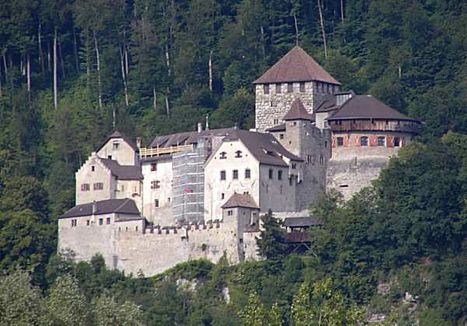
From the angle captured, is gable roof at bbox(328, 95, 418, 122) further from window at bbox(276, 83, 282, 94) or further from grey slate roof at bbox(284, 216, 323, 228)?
grey slate roof at bbox(284, 216, 323, 228)

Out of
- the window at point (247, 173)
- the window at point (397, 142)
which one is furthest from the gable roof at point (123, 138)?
the window at point (397, 142)

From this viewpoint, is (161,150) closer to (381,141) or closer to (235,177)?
(235,177)

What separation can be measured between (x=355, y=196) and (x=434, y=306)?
6.94 m

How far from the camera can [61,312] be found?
7462 centimetres

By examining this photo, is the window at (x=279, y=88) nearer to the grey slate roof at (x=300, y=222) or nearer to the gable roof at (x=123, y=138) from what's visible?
the gable roof at (x=123, y=138)

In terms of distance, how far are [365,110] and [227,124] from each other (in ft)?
31.4

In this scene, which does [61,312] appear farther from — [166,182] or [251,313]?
[166,182]

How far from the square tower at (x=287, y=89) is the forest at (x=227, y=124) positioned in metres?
3.58

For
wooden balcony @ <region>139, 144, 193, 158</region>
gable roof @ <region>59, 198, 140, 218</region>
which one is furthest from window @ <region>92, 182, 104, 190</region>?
wooden balcony @ <region>139, 144, 193, 158</region>

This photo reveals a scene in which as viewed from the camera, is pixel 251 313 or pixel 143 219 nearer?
pixel 251 313

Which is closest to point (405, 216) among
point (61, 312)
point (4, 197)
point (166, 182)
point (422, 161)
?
point (422, 161)

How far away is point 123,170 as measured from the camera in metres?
106

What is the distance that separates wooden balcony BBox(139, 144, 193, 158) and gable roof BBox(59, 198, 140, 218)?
90.3 inches

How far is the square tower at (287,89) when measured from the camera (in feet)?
347
